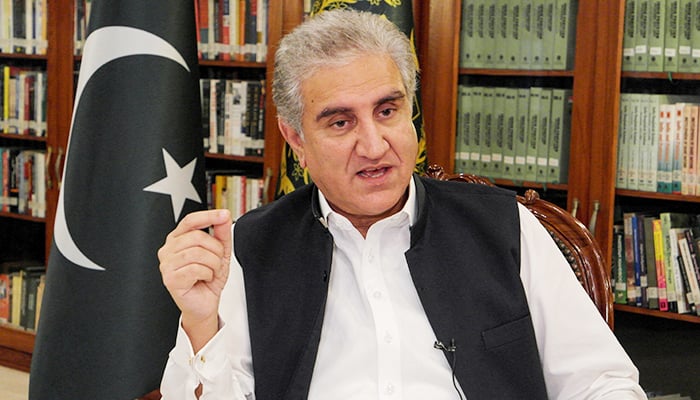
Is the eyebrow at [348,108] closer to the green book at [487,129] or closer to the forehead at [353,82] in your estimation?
the forehead at [353,82]

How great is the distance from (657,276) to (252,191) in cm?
164

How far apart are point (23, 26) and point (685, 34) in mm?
3015

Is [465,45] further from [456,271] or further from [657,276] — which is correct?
[456,271]

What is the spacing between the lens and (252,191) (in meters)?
3.77

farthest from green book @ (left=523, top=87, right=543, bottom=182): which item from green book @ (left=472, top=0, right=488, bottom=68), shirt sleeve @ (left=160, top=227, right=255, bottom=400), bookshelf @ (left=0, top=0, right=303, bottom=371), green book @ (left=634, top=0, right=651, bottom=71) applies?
shirt sleeve @ (left=160, top=227, right=255, bottom=400)

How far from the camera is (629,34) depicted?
2953 millimetres

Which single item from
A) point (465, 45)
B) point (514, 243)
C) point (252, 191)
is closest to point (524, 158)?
point (465, 45)

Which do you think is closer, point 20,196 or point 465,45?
point 465,45

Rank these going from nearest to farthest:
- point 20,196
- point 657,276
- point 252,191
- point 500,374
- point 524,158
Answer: point 500,374
point 657,276
point 524,158
point 252,191
point 20,196

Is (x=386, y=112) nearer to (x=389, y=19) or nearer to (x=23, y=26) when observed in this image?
(x=389, y=19)

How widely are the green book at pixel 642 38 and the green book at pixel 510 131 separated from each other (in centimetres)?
44

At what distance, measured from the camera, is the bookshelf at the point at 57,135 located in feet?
12.0

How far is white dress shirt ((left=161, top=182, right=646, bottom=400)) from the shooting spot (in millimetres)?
1687

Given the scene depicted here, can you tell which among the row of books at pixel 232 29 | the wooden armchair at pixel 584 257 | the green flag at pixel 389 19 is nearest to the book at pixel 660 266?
the green flag at pixel 389 19
